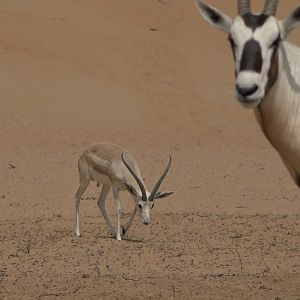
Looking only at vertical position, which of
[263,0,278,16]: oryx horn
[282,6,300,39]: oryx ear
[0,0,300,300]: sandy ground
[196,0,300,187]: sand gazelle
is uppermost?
[282,6,300,39]: oryx ear

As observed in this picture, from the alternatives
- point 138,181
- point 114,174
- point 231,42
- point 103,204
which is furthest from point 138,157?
point 231,42

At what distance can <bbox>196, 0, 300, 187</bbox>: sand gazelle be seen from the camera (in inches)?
198

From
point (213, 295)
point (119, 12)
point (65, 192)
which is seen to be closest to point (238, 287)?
point (213, 295)

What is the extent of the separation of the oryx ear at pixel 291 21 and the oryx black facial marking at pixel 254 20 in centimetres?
11

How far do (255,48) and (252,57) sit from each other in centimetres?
7

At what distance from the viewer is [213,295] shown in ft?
24.7

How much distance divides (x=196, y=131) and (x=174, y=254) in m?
14.0

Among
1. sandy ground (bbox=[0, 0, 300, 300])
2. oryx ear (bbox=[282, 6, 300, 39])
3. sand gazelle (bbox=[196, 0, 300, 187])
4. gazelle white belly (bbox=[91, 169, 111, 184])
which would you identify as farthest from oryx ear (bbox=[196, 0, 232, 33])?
gazelle white belly (bbox=[91, 169, 111, 184])

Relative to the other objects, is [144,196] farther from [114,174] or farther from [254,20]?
[254,20]

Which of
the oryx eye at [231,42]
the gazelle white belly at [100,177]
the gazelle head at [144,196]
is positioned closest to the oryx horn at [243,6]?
the oryx eye at [231,42]

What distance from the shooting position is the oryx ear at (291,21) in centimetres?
520

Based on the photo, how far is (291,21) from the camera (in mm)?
5219

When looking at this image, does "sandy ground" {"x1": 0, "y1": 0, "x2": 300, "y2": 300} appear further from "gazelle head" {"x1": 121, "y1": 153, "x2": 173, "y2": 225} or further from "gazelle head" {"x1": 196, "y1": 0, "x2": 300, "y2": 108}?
"gazelle head" {"x1": 196, "y1": 0, "x2": 300, "y2": 108}

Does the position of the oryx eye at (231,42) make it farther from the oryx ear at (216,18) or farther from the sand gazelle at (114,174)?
the sand gazelle at (114,174)
